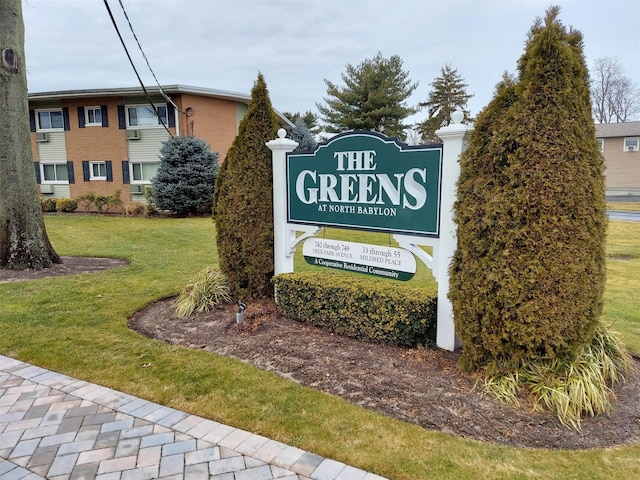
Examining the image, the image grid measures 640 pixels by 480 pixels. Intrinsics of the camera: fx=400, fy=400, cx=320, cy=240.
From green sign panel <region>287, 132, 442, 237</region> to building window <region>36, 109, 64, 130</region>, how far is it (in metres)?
20.5

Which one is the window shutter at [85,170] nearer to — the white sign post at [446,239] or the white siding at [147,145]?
the white siding at [147,145]

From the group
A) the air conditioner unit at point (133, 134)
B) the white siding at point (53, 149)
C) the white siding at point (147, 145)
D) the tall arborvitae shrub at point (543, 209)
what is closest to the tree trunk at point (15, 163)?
the tall arborvitae shrub at point (543, 209)

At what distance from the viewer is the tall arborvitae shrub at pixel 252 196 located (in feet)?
16.6

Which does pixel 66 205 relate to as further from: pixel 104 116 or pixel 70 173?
pixel 104 116

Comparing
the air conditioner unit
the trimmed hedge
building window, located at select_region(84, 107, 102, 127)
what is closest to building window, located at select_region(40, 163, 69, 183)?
building window, located at select_region(84, 107, 102, 127)

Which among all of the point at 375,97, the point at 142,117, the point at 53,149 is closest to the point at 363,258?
the point at 142,117

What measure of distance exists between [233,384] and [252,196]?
8.07ft

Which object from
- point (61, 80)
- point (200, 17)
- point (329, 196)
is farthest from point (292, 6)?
point (61, 80)

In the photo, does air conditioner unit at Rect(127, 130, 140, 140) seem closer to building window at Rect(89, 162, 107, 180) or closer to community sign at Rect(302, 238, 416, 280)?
building window at Rect(89, 162, 107, 180)

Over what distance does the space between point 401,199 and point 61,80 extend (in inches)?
1037

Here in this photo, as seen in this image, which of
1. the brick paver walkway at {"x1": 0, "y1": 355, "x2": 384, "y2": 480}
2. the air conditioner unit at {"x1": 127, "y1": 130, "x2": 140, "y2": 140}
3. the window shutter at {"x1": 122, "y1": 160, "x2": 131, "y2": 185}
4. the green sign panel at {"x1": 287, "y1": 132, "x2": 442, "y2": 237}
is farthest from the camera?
the window shutter at {"x1": 122, "y1": 160, "x2": 131, "y2": 185}

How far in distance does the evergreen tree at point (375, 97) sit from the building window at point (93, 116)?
597 inches

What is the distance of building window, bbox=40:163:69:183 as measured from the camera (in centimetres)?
2057

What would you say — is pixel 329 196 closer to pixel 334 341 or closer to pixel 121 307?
pixel 334 341
